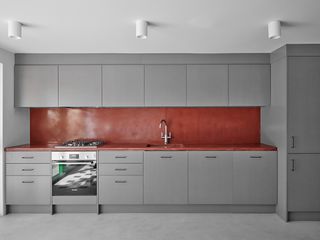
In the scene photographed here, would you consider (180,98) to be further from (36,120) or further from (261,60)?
(36,120)

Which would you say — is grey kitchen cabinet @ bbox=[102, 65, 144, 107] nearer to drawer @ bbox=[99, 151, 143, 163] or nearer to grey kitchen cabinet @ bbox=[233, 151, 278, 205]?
drawer @ bbox=[99, 151, 143, 163]

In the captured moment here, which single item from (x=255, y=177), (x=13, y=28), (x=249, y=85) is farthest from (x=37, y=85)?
(x=255, y=177)

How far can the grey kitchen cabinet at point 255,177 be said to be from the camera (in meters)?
4.15

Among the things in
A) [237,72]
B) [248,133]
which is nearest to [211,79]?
[237,72]

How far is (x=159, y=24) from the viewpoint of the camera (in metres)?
3.06

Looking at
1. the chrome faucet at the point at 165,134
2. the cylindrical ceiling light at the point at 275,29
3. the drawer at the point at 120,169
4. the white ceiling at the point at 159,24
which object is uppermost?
the white ceiling at the point at 159,24

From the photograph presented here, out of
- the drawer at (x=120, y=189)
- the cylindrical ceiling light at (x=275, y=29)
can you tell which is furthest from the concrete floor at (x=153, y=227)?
the cylindrical ceiling light at (x=275, y=29)

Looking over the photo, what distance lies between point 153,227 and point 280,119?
2303 millimetres

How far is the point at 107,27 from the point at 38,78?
74.8 inches

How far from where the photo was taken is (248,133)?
4848 mm

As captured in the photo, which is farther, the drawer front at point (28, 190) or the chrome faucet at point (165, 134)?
the chrome faucet at point (165, 134)

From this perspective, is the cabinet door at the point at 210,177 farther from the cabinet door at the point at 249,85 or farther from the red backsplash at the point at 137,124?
the cabinet door at the point at 249,85

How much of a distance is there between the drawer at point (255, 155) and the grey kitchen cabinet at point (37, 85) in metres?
2.89

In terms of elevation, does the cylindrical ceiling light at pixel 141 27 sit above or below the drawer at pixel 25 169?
above
